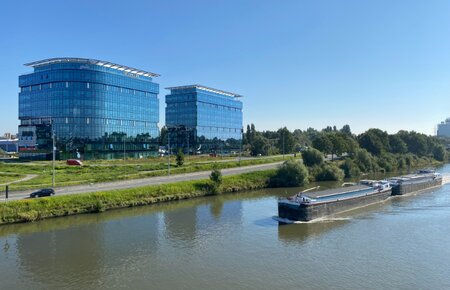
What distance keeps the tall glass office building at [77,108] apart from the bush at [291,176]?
60.5 m

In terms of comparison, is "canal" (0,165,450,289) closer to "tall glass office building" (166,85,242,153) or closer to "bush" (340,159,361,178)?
"bush" (340,159,361,178)

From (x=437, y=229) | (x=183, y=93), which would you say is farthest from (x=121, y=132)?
(x=437, y=229)

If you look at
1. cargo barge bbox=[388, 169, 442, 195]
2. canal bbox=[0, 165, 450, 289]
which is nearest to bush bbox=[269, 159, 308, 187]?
cargo barge bbox=[388, 169, 442, 195]

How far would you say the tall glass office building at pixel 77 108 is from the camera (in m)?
116

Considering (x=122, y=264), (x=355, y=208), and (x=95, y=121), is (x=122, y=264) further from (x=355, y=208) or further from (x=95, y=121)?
(x=95, y=121)

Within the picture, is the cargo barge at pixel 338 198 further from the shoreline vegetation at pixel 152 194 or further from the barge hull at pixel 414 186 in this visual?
the shoreline vegetation at pixel 152 194

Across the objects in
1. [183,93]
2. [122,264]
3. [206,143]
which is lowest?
[122,264]

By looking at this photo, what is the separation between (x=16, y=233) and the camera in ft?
133

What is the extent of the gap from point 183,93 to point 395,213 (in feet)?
392

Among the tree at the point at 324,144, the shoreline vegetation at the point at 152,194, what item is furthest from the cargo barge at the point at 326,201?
the tree at the point at 324,144

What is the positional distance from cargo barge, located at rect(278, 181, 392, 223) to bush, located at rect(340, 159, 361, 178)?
1232 inches

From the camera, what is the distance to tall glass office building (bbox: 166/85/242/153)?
156500mm

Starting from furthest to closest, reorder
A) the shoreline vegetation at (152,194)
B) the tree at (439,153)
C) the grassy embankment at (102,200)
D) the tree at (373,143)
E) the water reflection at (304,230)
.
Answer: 1. the tree at (439,153)
2. the tree at (373,143)
3. the shoreline vegetation at (152,194)
4. the grassy embankment at (102,200)
5. the water reflection at (304,230)

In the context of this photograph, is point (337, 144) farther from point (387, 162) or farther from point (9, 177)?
point (9, 177)
